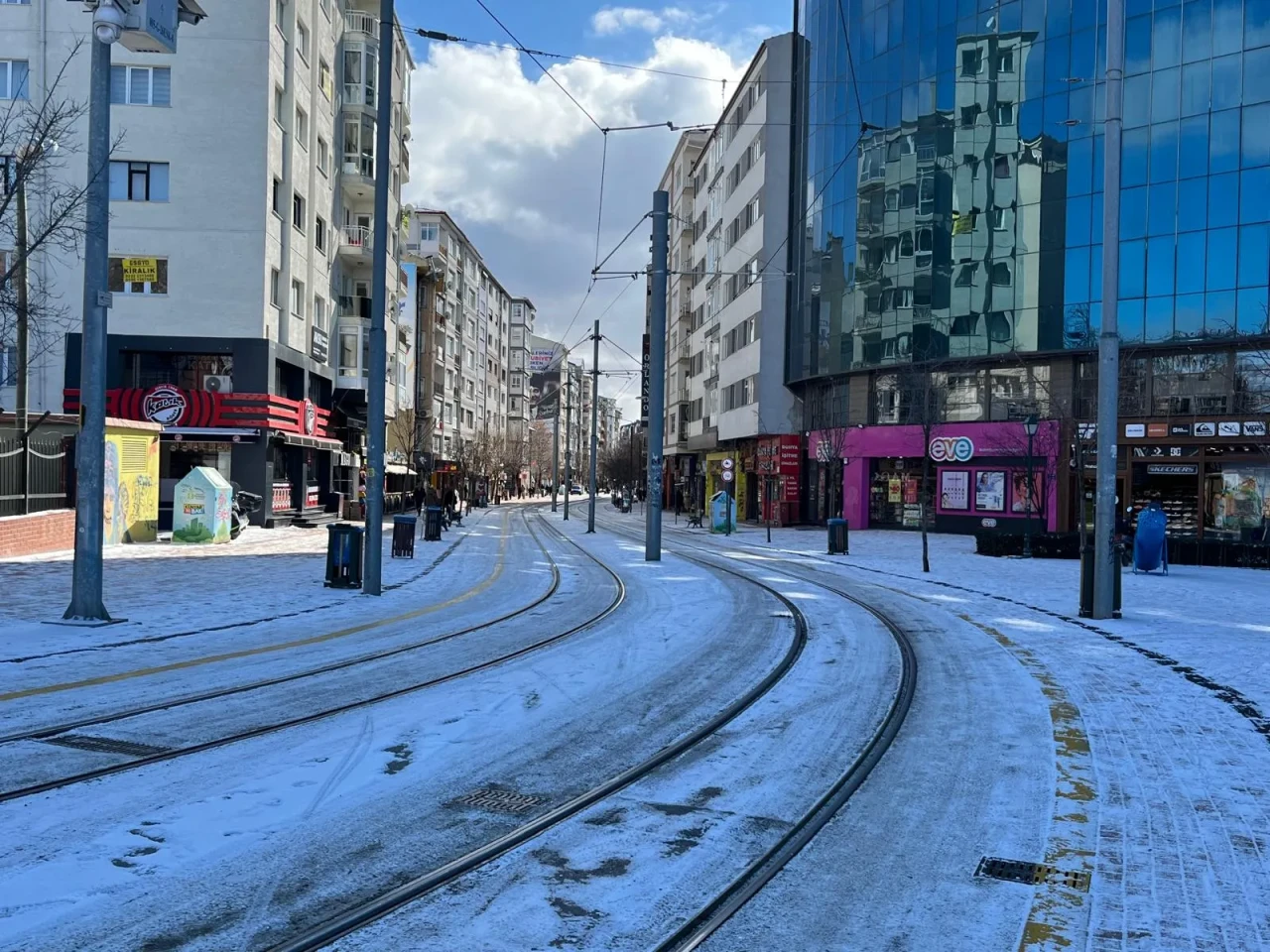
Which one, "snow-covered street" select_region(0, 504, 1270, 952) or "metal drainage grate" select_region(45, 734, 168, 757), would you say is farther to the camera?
"metal drainage grate" select_region(45, 734, 168, 757)

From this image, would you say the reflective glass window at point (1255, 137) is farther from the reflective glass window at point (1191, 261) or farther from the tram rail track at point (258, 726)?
the tram rail track at point (258, 726)

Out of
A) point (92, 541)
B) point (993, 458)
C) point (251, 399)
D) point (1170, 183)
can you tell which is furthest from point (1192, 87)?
point (92, 541)

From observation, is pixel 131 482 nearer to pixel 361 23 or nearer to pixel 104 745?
pixel 104 745

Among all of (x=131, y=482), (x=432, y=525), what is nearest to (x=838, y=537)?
(x=432, y=525)

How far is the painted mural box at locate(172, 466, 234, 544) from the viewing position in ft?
84.6

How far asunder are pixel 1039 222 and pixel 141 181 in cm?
3252

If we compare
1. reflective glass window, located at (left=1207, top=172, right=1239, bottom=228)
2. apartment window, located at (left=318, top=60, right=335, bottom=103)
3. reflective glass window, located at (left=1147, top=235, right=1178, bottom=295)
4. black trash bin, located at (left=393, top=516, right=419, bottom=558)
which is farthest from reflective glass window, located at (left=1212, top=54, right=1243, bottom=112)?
A: apartment window, located at (left=318, top=60, right=335, bottom=103)

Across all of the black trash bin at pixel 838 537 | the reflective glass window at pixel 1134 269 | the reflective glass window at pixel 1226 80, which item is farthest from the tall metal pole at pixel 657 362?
the reflective glass window at pixel 1226 80

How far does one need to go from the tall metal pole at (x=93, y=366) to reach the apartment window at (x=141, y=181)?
80.3 ft

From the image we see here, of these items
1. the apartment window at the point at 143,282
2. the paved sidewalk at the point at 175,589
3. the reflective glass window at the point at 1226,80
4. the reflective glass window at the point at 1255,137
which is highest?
the reflective glass window at the point at 1226,80

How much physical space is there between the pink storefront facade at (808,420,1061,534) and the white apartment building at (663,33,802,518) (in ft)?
22.1

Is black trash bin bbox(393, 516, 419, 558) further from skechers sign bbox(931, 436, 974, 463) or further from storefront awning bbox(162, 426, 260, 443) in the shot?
skechers sign bbox(931, 436, 974, 463)

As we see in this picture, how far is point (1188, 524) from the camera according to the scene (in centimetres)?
3597

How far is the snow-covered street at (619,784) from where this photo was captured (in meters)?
3.98
